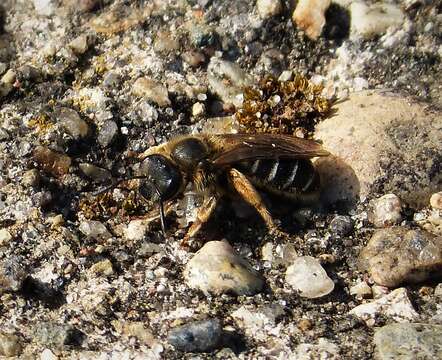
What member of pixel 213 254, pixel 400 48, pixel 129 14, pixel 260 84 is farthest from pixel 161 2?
pixel 213 254

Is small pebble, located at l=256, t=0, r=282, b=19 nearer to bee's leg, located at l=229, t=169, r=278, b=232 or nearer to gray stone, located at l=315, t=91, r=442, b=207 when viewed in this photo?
gray stone, located at l=315, t=91, r=442, b=207

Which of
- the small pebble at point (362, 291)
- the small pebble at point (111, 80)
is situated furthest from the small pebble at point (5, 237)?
the small pebble at point (362, 291)

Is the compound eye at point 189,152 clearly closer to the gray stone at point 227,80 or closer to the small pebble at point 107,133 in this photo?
the small pebble at point 107,133

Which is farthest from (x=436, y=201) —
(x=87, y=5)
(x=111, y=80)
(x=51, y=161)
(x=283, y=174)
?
(x=87, y=5)

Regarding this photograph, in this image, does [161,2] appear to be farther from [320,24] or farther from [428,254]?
[428,254]

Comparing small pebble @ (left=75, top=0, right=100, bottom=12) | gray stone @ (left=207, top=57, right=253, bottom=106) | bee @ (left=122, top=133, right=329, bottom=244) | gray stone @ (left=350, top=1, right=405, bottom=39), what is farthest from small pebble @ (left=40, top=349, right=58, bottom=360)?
gray stone @ (left=350, top=1, right=405, bottom=39)

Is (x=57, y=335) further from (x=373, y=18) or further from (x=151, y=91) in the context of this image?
(x=373, y=18)
